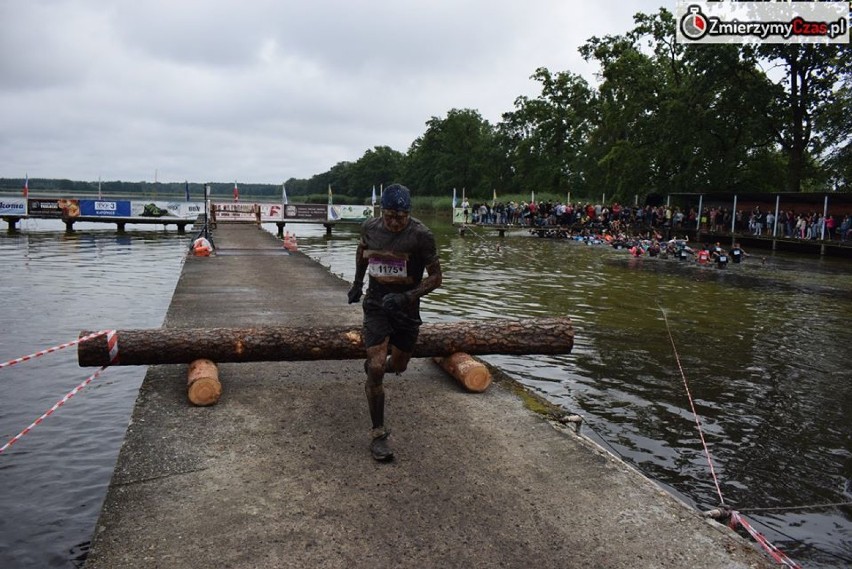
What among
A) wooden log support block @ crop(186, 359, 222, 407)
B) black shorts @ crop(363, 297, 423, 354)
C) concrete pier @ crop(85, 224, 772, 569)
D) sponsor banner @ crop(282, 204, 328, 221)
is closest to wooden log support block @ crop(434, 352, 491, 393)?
concrete pier @ crop(85, 224, 772, 569)

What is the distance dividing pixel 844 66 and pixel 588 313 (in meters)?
33.1

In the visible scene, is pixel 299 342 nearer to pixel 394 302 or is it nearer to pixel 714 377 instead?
pixel 394 302

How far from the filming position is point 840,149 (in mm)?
37781

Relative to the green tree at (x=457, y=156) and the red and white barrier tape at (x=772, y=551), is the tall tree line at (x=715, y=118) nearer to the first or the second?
the green tree at (x=457, y=156)

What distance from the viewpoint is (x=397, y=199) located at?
18.3 ft

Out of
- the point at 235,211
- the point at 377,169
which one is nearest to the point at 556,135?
the point at 235,211

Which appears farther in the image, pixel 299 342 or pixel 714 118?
pixel 714 118

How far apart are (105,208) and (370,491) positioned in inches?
1743

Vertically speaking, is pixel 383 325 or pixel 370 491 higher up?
pixel 383 325

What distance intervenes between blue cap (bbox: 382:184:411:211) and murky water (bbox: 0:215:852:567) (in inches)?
142

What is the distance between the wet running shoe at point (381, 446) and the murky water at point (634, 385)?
90.7 inches

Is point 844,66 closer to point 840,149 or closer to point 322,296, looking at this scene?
point 840,149

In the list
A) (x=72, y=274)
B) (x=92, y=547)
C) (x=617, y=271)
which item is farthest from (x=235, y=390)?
(x=617, y=271)

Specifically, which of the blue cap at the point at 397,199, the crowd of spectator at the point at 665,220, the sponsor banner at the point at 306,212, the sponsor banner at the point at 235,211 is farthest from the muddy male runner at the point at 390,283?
the sponsor banner at the point at 306,212
